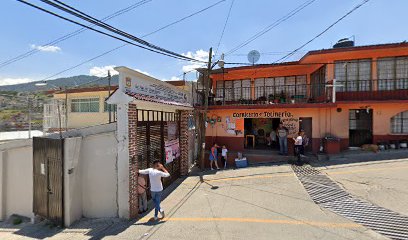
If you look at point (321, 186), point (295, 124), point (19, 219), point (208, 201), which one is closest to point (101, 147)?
point (208, 201)

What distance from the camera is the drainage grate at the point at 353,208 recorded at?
252 inches

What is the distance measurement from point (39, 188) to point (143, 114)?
4.12 m

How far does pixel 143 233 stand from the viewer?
683cm

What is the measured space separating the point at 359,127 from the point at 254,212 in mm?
11015

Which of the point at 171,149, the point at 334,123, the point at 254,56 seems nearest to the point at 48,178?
the point at 171,149

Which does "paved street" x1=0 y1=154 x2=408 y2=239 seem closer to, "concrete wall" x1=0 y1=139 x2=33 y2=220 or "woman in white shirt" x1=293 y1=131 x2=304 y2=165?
"concrete wall" x1=0 y1=139 x2=33 y2=220

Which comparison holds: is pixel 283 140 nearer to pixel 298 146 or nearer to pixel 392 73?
pixel 298 146

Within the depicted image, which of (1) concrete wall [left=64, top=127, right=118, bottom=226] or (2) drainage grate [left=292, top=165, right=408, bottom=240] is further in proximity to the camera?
(1) concrete wall [left=64, top=127, right=118, bottom=226]

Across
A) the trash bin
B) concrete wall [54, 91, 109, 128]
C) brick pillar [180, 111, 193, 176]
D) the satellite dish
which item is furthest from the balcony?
concrete wall [54, 91, 109, 128]

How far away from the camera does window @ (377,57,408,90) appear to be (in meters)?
15.0

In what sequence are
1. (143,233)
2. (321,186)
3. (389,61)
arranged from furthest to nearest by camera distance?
1. (389,61)
2. (321,186)
3. (143,233)

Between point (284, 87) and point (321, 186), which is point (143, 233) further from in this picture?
point (284, 87)

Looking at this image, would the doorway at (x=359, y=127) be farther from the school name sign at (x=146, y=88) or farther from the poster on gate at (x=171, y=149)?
the school name sign at (x=146, y=88)

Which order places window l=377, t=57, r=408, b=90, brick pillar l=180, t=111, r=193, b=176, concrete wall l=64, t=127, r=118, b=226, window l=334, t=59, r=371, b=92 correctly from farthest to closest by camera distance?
window l=334, t=59, r=371, b=92, window l=377, t=57, r=408, b=90, brick pillar l=180, t=111, r=193, b=176, concrete wall l=64, t=127, r=118, b=226
